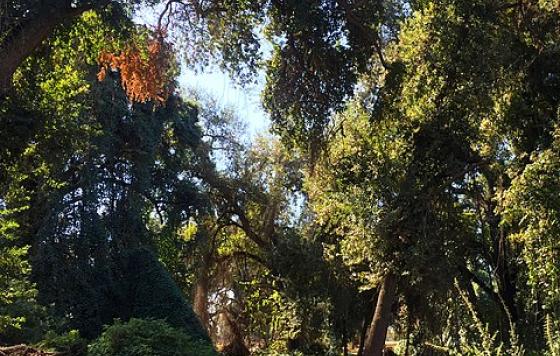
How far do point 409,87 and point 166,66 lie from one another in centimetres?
430

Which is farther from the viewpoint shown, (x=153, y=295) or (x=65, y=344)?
(x=153, y=295)

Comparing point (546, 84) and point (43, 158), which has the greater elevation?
point (546, 84)

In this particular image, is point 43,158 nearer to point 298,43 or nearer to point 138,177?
point 298,43

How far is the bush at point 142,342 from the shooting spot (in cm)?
984

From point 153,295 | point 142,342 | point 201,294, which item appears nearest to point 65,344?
point 142,342

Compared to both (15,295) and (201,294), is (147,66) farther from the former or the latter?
(201,294)

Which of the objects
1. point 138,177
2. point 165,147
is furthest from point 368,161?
point 165,147

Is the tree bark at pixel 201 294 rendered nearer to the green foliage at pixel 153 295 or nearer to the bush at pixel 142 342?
the green foliage at pixel 153 295

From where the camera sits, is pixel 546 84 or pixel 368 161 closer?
pixel 546 84

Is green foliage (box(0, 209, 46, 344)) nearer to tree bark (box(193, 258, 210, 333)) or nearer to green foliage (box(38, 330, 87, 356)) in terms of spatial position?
green foliage (box(38, 330, 87, 356))

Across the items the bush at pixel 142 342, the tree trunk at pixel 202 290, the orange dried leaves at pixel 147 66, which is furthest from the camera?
the tree trunk at pixel 202 290

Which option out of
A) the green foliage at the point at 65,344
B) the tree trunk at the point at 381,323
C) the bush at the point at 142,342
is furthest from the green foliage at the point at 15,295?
the tree trunk at the point at 381,323

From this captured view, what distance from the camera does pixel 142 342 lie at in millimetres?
10047

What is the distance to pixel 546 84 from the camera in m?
10.6
